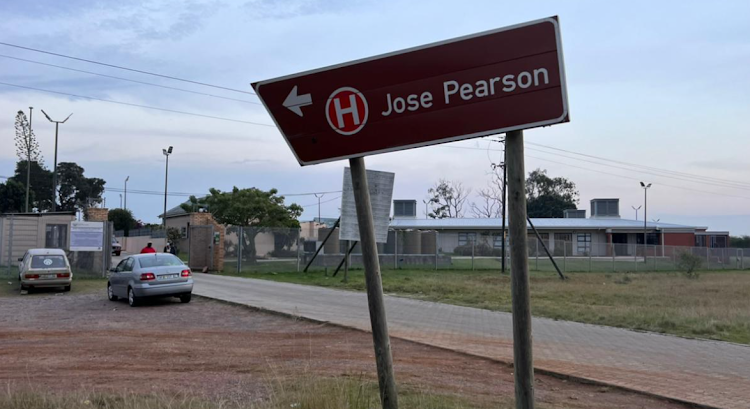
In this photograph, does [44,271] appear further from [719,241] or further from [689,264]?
[719,241]

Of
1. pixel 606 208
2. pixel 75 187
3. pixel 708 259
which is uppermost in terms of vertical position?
pixel 75 187

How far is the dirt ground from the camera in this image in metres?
7.18

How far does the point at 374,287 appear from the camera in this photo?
14.6 ft

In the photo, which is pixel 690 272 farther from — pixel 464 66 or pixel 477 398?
pixel 464 66

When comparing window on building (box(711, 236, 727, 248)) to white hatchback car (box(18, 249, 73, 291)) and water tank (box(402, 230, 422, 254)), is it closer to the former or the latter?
water tank (box(402, 230, 422, 254))

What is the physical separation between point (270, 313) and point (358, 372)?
728cm

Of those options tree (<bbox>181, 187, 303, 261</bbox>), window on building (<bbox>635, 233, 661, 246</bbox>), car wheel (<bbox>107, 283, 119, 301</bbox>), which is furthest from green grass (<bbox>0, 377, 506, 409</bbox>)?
window on building (<bbox>635, 233, 661, 246</bbox>)

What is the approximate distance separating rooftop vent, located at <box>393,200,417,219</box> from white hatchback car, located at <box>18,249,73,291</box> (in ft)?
194

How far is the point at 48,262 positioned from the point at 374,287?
1988 cm

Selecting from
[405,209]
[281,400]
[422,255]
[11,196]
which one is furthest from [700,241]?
[281,400]

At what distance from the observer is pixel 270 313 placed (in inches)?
584

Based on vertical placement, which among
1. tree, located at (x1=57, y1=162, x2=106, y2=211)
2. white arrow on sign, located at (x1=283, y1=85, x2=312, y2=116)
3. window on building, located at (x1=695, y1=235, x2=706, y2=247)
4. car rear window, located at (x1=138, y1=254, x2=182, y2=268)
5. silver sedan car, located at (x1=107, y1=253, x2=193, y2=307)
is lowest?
silver sedan car, located at (x1=107, y1=253, x2=193, y2=307)

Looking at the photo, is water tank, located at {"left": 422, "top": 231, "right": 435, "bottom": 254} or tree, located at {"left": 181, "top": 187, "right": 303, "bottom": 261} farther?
tree, located at {"left": 181, "top": 187, "right": 303, "bottom": 261}

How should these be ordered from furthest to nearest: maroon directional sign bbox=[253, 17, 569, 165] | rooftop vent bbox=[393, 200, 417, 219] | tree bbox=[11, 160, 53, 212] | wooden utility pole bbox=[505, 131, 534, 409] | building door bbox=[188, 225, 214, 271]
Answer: tree bbox=[11, 160, 53, 212], rooftop vent bbox=[393, 200, 417, 219], building door bbox=[188, 225, 214, 271], wooden utility pole bbox=[505, 131, 534, 409], maroon directional sign bbox=[253, 17, 569, 165]
